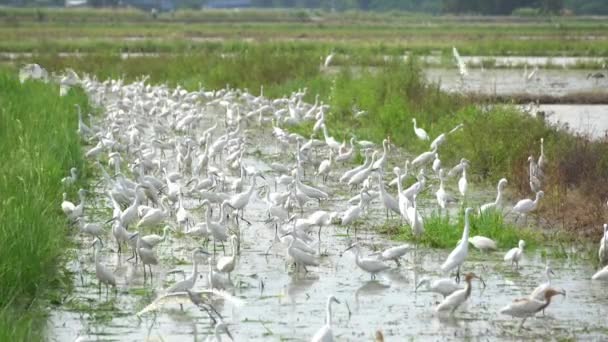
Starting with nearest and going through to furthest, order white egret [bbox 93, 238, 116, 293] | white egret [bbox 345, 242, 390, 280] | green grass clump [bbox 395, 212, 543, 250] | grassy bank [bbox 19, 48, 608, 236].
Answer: white egret [bbox 93, 238, 116, 293], white egret [bbox 345, 242, 390, 280], green grass clump [bbox 395, 212, 543, 250], grassy bank [bbox 19, 48, 608, 236]

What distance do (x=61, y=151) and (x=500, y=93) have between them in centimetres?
1553

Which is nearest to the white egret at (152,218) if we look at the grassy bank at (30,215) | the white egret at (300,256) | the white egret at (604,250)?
the grassy bank at (30,215)

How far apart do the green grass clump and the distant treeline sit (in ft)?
228

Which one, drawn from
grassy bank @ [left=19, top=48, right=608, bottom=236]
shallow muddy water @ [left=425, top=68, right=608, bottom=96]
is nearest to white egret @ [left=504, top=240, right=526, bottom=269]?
grassy bank @ [left=19, top=48, right=608, bottom=236]

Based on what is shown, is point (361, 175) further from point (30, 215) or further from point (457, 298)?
point (457, 298)

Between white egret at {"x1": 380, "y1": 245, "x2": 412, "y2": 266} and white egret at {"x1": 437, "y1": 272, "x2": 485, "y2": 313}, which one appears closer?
white egret at {"x1": 437, "y1": 272, "x2": 485, "y2": 313}

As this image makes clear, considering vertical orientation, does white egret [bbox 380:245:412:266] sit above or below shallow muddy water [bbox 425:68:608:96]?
above

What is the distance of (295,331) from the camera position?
9.30m

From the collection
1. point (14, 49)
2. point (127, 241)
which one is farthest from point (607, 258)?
point (14, 49)

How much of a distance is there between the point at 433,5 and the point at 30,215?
89539 millimetres

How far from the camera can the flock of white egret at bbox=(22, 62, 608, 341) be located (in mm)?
10336

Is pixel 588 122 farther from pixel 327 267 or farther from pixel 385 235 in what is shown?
pixel 327 267

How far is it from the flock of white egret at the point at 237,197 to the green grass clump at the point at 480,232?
5.6 inches

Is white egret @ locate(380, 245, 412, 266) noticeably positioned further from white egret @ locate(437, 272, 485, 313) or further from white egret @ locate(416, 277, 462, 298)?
white egret @ locate(437, 272, 485, 313)
